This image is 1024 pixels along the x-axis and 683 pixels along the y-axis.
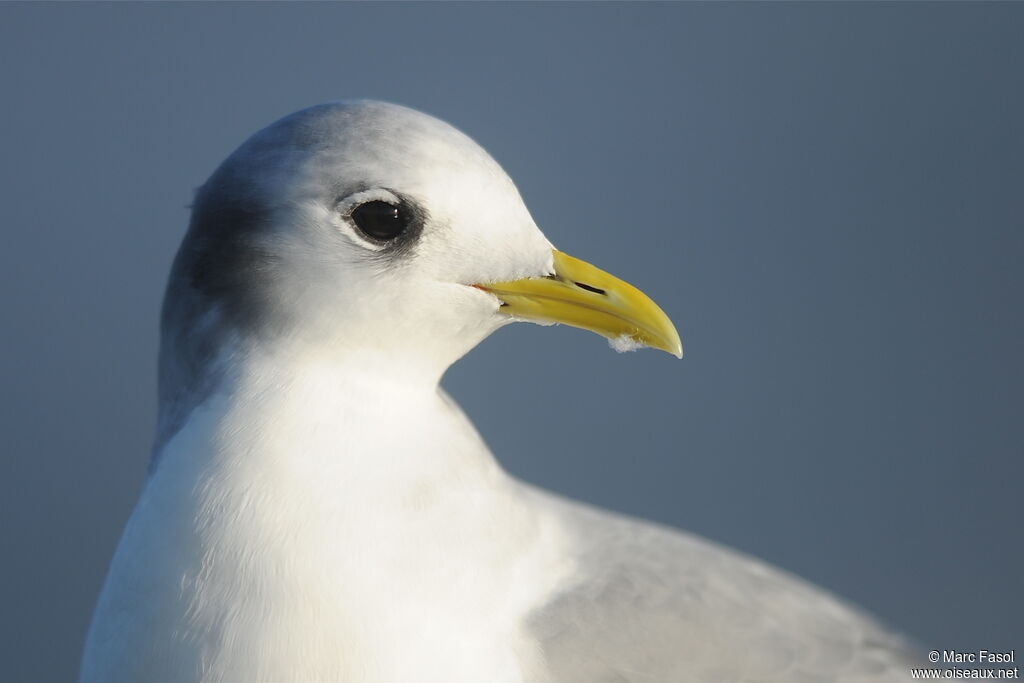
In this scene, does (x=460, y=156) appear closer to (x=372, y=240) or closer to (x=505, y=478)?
(x=372, y=240)

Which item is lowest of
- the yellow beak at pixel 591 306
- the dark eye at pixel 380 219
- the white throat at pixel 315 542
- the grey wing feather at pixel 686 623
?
the grey wing feather at pixel 686 623

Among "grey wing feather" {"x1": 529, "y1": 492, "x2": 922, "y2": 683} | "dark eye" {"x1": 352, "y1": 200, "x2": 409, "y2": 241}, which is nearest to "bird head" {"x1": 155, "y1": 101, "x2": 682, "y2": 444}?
"dark eye" {"x1": 352, "y1": 200, "x2": 409, "y2": 241}

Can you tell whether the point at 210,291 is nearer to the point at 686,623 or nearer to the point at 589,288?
the point at 589,288

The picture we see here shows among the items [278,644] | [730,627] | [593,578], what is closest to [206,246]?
[278,644]

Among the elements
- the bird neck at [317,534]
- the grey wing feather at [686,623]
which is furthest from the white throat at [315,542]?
the grey wing feather at [686,623]

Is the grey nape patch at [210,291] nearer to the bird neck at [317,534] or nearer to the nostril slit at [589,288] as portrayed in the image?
the bird neck at [317,534]

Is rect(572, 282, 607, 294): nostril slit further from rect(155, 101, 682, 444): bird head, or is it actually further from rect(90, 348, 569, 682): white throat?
rect(90, 348, 569, 682): white throat

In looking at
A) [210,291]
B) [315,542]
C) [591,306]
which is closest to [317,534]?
[315,542]
